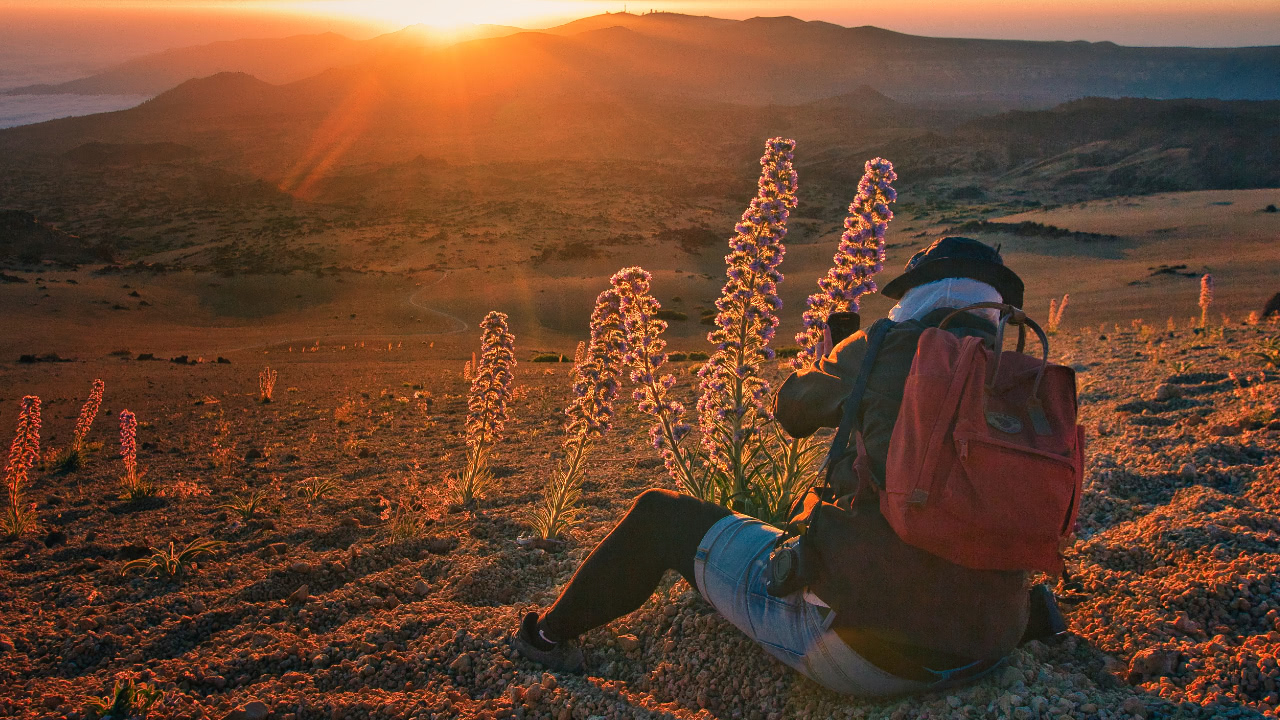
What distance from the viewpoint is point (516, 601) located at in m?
3.75

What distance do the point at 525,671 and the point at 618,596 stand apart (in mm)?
499

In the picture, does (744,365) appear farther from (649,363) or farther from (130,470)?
(130,470)

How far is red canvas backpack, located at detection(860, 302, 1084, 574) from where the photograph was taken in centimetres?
191

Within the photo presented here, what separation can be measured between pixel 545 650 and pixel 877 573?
4.51 feet

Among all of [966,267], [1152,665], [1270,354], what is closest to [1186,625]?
[1152,665]

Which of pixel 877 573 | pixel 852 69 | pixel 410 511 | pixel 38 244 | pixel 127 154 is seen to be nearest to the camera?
pixel 877 573

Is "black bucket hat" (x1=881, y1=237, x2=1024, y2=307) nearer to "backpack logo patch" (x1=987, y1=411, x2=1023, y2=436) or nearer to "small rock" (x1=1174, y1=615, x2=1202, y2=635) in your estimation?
"backpack logo patch" (x1=987, y1=411, x2=1023, y2=436)

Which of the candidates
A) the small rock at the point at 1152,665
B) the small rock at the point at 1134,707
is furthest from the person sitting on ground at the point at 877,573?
the small rock at the point at 1152,665

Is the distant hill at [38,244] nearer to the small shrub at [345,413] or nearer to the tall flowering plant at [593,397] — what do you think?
the small shrub at [345,413]

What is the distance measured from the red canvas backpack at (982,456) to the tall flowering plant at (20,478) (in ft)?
16.8

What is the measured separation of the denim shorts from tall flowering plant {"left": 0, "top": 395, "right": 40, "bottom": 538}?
439 cm

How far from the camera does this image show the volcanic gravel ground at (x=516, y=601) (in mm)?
2633

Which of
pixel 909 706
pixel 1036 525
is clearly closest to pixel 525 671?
pixel 909 706

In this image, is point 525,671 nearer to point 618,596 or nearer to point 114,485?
point 618,596
